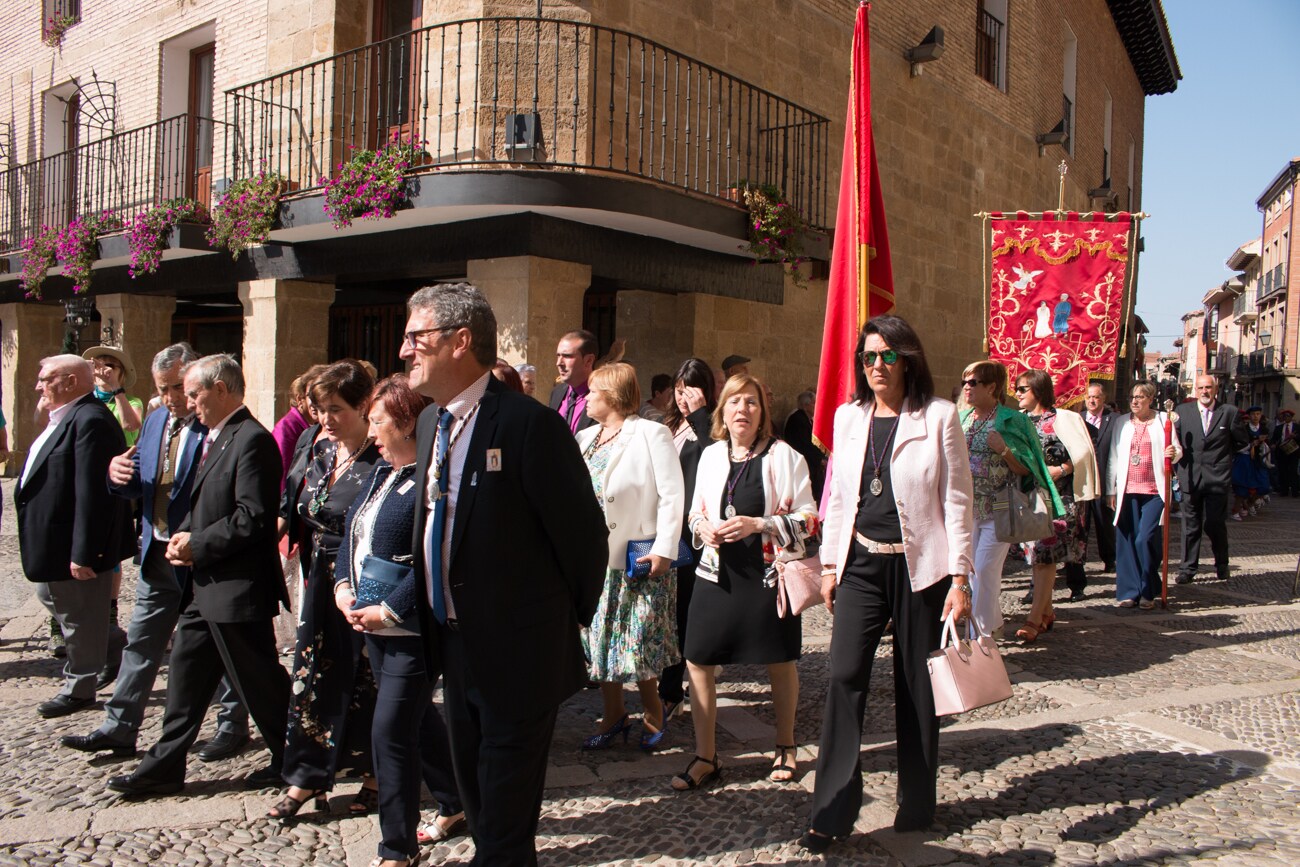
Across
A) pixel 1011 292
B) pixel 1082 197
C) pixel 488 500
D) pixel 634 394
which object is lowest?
pixel 488 500

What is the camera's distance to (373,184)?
9102mm

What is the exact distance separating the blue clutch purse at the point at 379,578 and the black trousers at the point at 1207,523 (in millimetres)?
8415

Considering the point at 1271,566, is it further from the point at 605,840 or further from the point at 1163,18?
the point at 1163,18

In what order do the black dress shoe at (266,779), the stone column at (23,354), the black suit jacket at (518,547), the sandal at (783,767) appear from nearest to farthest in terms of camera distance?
the black suit jacket at (518,547), the black dress shoe at (266,779), the sandal at (783,767), the stone column at (23,354)

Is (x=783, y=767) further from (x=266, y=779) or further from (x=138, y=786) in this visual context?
(x=138, y=786)

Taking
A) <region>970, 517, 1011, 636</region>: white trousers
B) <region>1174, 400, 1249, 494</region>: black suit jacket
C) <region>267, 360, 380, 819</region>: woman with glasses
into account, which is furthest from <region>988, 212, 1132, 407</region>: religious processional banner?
<region>267, 360, 380, 819</region>: woman with glasses

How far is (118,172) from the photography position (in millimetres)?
13852

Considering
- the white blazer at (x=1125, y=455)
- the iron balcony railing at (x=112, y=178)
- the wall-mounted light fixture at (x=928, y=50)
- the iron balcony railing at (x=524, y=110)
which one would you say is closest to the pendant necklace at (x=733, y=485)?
the iron balcony railing at (x=524, y=110)

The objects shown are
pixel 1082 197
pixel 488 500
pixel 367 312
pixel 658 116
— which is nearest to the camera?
pixel 488 500

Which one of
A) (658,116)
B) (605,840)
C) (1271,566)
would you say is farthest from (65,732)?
(1271,566)

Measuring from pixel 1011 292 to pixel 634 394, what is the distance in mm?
4828

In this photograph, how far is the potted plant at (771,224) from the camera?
34.2 feet

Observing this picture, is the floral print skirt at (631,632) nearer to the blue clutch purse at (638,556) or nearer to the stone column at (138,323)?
the blue clutch purse at (638,556)

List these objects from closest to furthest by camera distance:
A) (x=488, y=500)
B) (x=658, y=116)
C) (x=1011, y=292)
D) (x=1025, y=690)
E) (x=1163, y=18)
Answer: (x=488, y=500), (x=1025, y=690), (x=1011, y=292), (x=658, y=116), (x=1163, y=18)
